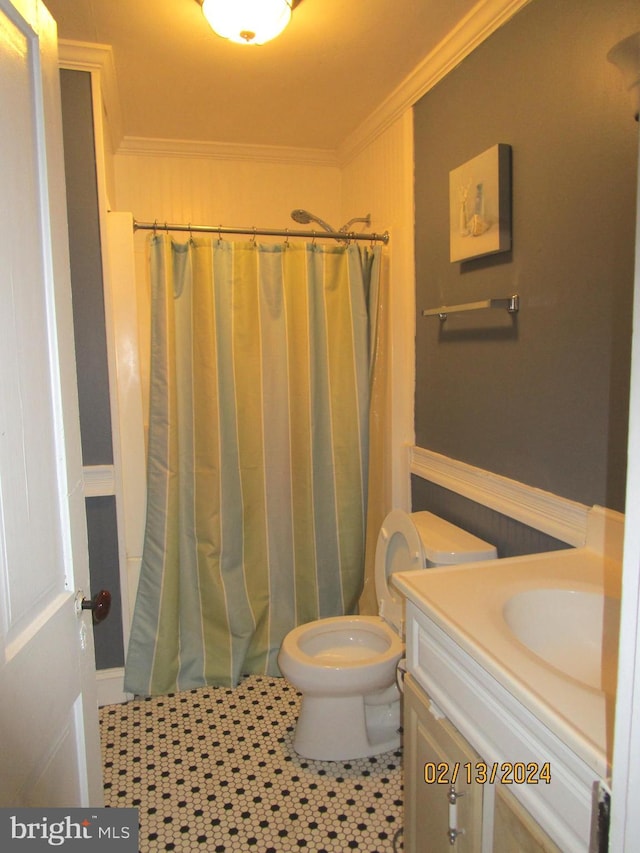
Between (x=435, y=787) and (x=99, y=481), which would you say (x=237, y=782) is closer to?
(x=435, y=787)

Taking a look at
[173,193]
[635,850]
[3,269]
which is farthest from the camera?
[173,193]

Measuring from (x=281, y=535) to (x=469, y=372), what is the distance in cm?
105

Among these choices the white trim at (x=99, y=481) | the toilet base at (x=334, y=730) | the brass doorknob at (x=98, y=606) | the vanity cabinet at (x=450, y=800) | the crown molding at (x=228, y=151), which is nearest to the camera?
the vanity cabinet at (x=450, y=800)

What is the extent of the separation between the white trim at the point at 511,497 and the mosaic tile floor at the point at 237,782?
36.7 inches

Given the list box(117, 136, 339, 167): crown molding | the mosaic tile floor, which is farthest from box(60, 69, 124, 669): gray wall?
box(117, 136, 339, 167): crown molding

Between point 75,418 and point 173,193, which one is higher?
point 173,193

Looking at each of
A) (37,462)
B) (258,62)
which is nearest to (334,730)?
(37,462)

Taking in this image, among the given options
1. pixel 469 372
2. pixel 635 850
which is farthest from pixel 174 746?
pixel 635 850

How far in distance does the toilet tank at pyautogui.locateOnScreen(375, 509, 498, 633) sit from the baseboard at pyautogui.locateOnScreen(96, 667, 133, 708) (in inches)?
42.8

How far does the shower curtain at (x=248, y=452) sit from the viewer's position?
2297 mm

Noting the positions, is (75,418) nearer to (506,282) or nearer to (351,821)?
(506,282)

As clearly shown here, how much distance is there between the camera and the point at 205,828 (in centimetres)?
167
